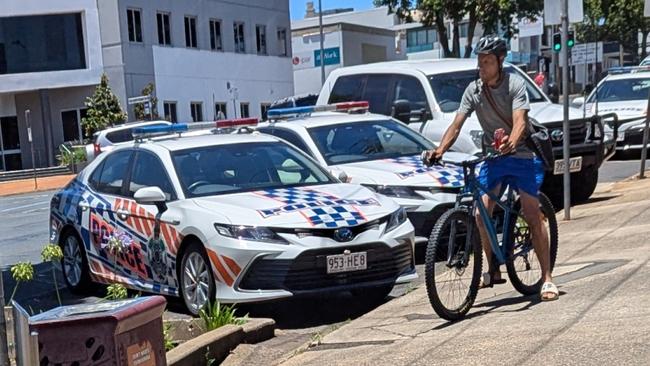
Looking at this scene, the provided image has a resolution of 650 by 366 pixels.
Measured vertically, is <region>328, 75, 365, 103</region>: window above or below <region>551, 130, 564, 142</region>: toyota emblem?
above

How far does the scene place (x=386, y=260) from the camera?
7.18m

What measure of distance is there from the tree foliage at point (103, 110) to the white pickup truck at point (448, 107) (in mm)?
24275

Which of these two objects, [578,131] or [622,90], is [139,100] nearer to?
[622,90]

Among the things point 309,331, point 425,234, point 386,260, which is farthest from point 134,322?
point 425,234

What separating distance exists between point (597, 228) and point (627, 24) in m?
36.4

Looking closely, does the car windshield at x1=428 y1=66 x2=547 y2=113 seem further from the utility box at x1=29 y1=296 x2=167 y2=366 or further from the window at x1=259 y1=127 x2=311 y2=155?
the utility box at x1=29 y1=296 x2=167 y2=366

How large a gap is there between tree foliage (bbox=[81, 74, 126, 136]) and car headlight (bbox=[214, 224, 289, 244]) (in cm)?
3019

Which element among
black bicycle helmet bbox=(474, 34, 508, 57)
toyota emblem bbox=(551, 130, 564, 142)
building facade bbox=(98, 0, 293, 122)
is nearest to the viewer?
black bicycle helmet bbox=(474, 34, 508, 57)

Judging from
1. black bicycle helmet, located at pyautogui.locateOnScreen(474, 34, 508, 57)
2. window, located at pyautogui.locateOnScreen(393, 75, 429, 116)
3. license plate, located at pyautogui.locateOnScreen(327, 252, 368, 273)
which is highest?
black bicycle helmet, located at pyautogui.locateOnScreen(474, 34, 508, 57)

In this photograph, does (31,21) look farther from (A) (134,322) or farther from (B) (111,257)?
(A) (134,322)

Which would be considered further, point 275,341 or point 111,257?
point 111,257

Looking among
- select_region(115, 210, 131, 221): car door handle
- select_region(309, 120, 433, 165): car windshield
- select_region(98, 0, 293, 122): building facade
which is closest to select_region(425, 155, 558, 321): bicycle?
select_region(115, 210, 131, 221): car door handle

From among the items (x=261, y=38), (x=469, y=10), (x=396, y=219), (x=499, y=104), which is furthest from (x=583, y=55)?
Result: (x=499, y=104)

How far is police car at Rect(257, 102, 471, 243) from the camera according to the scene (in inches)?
355
